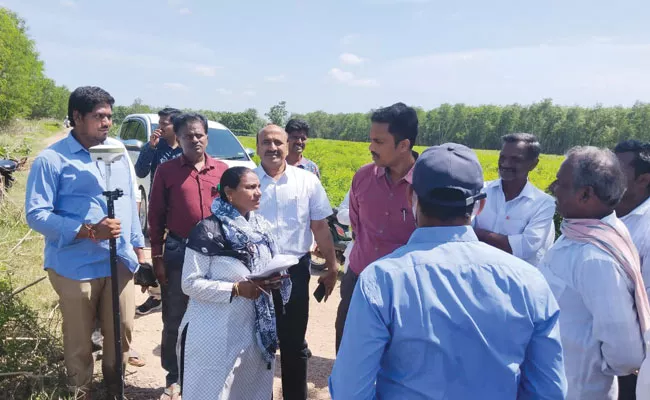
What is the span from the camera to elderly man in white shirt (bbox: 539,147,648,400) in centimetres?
178

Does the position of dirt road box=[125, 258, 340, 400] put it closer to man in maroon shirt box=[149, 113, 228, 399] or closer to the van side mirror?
man in maroon shirt box=[149, 113, 228, 399]

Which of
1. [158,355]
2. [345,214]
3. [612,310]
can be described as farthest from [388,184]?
[158,355]

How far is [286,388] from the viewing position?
3.33 meters

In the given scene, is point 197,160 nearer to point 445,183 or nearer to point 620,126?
point 445,183

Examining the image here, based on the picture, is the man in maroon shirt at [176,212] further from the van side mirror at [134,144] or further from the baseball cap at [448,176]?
the van side mirror at [134,144]

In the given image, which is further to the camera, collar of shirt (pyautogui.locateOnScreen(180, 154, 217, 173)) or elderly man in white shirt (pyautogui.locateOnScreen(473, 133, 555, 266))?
collar of shirt (pyautogui.locateOnScreen(180, 154, 217, 173))

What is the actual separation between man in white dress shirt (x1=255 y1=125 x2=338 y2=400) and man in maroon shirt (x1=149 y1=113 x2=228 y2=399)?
0.43 metres

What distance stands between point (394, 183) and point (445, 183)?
163 centimetres

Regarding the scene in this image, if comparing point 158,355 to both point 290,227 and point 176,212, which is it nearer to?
point 176,212

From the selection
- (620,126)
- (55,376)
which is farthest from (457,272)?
(620,126)

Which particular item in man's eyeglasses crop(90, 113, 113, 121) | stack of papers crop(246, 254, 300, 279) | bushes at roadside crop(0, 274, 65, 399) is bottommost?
bushes at roadside crop(0, 274, 65, 399)

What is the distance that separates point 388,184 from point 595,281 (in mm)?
1416

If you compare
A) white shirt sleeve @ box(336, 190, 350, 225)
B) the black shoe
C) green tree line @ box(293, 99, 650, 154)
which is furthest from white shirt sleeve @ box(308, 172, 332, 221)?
green tree line @ box(293, 99, 650, 154)

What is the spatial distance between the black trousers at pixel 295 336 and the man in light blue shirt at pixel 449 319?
1885mm
